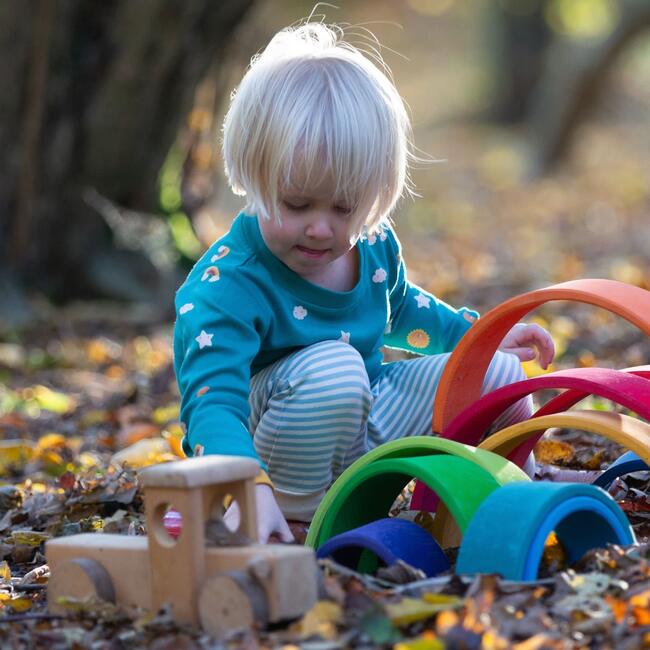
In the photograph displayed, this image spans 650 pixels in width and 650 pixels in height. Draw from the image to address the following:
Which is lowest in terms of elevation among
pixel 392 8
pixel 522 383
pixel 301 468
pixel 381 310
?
pixel 301 468

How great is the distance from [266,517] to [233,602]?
389 mm

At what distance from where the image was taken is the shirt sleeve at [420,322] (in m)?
3.05

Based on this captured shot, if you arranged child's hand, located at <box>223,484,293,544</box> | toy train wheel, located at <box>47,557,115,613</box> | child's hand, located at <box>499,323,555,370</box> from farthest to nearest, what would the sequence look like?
child's hand, located at <box>499,323,555,370</box> < child's hand, located at <box>223,484,293,544</box> < toy train wheel, located at <box>47,557,115,613</box>

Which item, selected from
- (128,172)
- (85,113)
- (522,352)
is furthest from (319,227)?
(128,172)

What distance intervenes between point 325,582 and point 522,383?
708 millimetres

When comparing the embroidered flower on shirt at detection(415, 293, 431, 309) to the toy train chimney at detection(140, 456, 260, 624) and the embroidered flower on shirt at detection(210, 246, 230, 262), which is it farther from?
the toy train chimney at detection(140, 456, 260, 624)

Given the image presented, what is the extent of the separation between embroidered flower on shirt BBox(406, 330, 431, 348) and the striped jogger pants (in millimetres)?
241

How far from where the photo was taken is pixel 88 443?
3930mm

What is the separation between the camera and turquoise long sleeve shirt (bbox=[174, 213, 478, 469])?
2.34m

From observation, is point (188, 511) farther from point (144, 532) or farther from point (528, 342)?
point (528, 342)

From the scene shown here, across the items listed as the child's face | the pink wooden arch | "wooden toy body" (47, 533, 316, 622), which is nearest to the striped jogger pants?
the pink wooden arch

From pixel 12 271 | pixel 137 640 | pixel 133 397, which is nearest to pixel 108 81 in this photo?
pixel 12 271

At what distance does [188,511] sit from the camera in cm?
180

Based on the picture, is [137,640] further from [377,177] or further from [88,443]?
[88,443]
